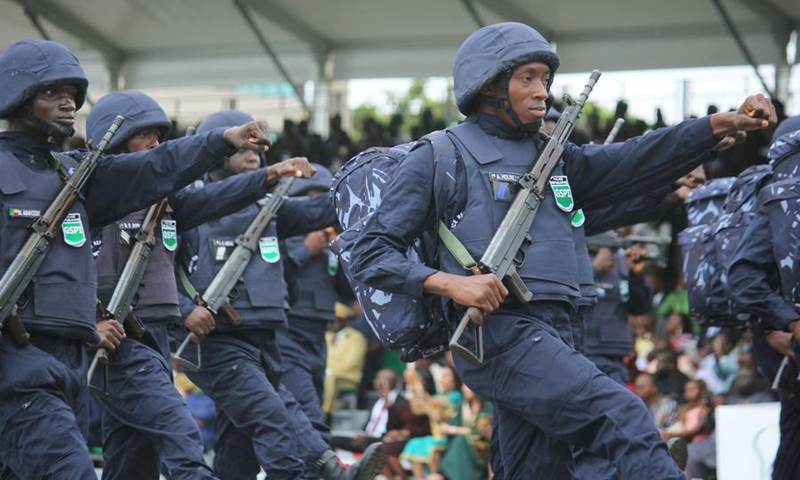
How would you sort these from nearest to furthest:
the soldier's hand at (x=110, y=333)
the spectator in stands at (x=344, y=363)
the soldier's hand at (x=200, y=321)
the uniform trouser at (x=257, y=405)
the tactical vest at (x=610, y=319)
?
the soldier's hand at (x=110, y=333)
the uniform trouser at (x=257, y=405)
the soldier's hand at (x=200, y=321)
the tactical vest at (x=610, y=319)
the spectator in stands at (x=344, y=363)

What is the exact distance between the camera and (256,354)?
29.1 ft

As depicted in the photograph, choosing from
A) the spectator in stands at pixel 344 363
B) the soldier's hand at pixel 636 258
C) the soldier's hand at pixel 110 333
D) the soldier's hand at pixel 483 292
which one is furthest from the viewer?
the spectator in stands at pixel 344 363

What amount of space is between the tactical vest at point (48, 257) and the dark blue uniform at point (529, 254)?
1.26 m

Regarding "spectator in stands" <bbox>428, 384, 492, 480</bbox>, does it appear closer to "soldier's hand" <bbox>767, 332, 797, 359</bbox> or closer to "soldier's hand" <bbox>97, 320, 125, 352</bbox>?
"soldier's hand" <bbox>767, 332, 797, 359</bbox>

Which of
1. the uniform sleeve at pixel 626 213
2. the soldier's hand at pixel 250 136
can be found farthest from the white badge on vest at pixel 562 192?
the uniform sleeve at pixel 626 213

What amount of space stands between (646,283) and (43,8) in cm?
1022

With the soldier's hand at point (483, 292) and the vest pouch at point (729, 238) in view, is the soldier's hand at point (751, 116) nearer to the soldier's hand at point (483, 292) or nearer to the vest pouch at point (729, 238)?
the soldier's hand at point (483, 292)

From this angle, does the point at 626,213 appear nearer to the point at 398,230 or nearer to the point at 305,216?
the point at 398,230

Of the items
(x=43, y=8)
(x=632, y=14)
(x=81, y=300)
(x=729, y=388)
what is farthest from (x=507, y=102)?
(x=43, y=8)

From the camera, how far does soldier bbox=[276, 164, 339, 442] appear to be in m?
10.3

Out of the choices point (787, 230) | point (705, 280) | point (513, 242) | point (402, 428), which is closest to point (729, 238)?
point (705, 280)

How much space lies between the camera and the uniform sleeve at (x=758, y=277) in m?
7.59

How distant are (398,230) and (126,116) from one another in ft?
9.17

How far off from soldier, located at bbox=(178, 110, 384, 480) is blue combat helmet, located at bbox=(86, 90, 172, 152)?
3.25 feet
